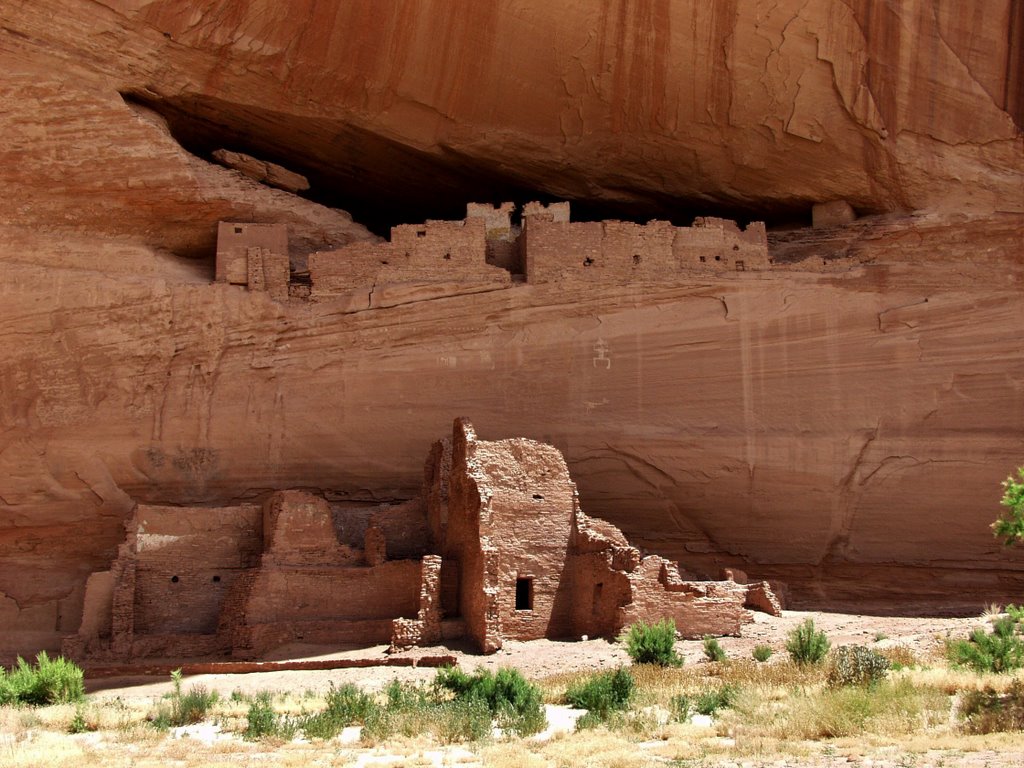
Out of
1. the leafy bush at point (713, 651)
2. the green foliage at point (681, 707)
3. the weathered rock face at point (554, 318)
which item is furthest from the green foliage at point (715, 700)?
the weathered rock face at point (554, 318)

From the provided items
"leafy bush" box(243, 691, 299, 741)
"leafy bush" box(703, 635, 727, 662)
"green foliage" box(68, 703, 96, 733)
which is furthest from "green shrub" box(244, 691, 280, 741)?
"leafy bush" box(703, 635, 727, 662)

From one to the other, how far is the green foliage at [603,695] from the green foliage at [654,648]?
1.67 metres

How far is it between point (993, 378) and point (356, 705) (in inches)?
483

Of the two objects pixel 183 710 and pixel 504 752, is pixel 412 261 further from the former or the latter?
pixel 504 752

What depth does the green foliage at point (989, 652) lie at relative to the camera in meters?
13.7

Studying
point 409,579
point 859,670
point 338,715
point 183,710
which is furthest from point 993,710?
point 409,579

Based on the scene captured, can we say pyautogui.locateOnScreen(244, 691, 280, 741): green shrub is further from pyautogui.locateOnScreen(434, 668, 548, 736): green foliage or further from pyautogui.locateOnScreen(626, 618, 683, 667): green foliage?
pyautogui.locateOnScreen(626, 618, 683, 667): green foliage

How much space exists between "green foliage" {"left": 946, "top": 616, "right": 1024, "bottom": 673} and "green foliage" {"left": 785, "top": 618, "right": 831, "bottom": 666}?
1.33 m

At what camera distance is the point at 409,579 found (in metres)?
18.2

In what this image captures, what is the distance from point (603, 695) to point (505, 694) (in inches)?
37.6

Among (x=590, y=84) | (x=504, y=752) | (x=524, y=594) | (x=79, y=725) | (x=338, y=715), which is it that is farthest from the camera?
(x=590, y=84)

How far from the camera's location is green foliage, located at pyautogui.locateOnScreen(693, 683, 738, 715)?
41.5ft

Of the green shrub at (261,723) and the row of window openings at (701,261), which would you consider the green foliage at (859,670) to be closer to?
the green shrub at (261,723)

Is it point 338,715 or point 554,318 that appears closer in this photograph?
point 338,715
